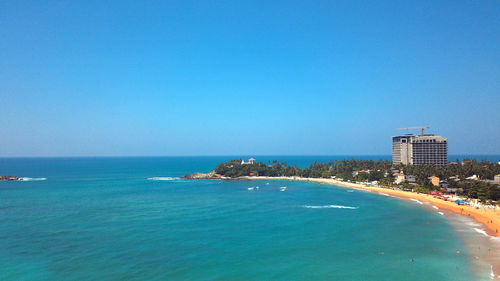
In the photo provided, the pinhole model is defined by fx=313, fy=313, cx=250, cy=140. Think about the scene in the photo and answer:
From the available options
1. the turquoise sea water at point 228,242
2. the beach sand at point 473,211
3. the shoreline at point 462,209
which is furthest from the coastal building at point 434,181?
the turquoise sea water at point 228,242

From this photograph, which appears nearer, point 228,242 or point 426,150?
point 228,242

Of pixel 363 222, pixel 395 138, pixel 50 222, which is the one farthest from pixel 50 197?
pixel 395 138

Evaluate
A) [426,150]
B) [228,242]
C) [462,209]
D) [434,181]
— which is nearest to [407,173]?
[434,181]

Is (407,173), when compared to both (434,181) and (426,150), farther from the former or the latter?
(426,150)

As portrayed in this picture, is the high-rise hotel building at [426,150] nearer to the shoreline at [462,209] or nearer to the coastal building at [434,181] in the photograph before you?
the coastal building at [434,181]

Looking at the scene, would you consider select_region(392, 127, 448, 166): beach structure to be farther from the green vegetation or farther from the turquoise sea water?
the turquoise sea water

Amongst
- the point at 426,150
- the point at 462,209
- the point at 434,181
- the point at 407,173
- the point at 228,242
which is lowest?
the point at 228,242
